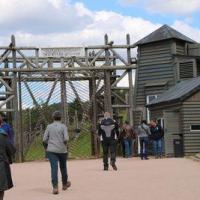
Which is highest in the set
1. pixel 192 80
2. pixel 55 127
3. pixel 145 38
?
pixel 145 38

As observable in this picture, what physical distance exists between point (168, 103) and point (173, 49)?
4.90m

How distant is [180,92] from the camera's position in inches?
1098

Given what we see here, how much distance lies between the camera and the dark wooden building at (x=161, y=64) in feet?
104

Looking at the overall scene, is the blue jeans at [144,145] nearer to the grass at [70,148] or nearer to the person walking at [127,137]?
the person walking at [127,137]

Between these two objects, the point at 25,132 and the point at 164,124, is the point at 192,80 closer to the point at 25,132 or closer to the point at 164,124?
the point at 164,124

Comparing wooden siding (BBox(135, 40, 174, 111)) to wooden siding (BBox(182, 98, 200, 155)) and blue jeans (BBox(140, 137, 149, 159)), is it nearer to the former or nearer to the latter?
wooden siding (BBox(182, 98, 200, 155))

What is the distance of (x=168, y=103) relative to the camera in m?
28.0

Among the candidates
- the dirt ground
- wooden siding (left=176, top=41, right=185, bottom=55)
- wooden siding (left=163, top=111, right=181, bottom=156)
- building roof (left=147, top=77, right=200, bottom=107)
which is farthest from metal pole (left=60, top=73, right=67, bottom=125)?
the dirt ground

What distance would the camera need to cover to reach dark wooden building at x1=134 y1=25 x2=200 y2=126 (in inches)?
1250

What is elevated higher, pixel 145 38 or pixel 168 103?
pixel 145 38

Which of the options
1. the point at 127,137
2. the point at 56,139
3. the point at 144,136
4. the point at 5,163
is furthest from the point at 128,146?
the point at 5,163

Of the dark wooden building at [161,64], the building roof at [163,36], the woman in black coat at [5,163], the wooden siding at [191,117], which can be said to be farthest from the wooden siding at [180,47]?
the woman in black coat at [5,163]

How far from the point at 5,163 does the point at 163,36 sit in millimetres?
23209

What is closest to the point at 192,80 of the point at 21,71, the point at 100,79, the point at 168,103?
the point at 168,103
